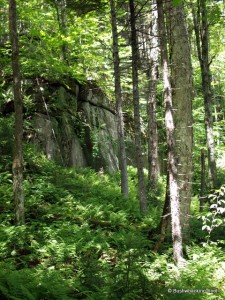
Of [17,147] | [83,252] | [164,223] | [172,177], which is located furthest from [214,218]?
[17,147]

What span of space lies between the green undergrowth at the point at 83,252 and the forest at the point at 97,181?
3 centimetres

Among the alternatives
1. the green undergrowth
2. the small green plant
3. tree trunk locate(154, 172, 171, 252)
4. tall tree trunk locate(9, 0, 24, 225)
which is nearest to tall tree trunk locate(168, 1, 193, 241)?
tree trunk locate(154, 172, 171, 252)

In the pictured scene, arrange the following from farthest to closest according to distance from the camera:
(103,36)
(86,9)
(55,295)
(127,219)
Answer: (103,36) → (86,9) → (127,219) → (55,295)

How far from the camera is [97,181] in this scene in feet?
43.8

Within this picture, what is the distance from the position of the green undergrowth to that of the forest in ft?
0.09

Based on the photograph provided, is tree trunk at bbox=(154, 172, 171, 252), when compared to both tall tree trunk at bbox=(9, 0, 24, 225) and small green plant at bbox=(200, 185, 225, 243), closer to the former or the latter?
small green plant at bbox=(200, 185, 225, 243)

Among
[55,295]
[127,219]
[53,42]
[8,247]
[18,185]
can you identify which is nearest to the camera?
[55,295]

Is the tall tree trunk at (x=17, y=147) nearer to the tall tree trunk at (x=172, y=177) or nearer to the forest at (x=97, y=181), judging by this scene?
the forest at (x=97, y=181)

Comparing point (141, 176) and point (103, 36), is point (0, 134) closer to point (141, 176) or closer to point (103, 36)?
point (141, 176)

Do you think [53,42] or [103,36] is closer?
[53,42]

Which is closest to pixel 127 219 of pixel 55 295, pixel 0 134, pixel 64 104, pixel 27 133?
pixel 55 295

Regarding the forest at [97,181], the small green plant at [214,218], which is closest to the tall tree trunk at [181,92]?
the forest at [97,181]

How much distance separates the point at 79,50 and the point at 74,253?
467 inches

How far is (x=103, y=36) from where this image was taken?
58.5 ft
